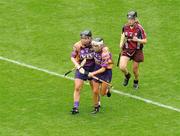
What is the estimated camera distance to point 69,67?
79.8 ft

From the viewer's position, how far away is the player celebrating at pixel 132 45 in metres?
22.2

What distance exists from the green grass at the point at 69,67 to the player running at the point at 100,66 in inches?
29.3

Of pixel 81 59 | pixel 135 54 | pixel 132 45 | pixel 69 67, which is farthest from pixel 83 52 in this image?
pixel 69 67

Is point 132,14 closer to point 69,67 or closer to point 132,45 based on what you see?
point 132,45

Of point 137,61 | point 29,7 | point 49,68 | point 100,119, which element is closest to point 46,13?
point 29,7

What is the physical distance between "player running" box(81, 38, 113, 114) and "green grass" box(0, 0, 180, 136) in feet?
→ 2.44

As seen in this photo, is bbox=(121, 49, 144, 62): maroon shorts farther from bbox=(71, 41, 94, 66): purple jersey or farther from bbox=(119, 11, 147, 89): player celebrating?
bbox=(71, 41, 94, 66): purple jersey

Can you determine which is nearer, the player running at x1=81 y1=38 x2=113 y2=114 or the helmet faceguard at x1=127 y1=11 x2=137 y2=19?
the player running at x1=81 y1=38 x2=113 y2=114

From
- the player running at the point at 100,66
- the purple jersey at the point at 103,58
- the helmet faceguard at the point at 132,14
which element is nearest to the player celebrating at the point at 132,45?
Answer: the helmet faceguard at the point at 132,14

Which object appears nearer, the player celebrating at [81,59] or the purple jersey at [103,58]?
the purple jersey at [103,58]

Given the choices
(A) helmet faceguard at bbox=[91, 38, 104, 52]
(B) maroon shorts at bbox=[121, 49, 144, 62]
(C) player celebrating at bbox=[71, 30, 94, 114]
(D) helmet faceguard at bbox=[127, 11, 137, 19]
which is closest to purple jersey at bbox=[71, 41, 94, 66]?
(C) player celebrating at bbox=[71, 30, 94, 114]

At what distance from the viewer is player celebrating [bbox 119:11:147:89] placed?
22.2 meters

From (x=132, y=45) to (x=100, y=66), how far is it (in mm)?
2337

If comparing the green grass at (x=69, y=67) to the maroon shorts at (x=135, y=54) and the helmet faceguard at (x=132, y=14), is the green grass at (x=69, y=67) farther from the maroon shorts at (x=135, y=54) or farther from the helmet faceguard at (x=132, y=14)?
the helmet faceguard at (x=132, y=14)
